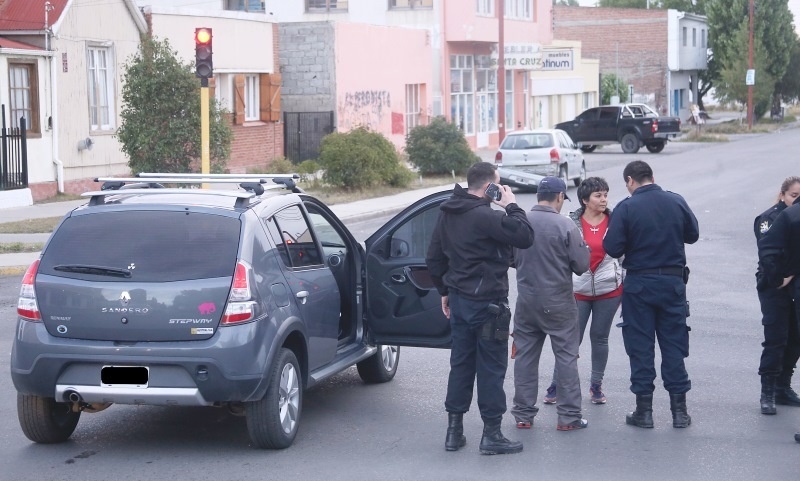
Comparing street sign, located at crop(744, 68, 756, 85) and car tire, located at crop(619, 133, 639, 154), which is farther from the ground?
street sign, located at crop(744, 68, 756, 85)

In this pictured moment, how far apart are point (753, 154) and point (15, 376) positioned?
3835 centimetres

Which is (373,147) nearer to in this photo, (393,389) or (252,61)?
(252,61)

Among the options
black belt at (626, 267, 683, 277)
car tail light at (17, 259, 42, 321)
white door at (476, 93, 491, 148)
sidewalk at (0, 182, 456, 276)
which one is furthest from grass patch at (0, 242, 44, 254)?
white door at (476, 93, 491, 148)

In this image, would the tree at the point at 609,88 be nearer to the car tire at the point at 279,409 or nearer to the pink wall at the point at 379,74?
the pink wall at the point at 379,74

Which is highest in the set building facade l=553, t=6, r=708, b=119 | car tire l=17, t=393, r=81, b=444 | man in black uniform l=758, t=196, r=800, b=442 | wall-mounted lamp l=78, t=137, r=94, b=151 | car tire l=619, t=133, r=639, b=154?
building facade l=553, t=6, r=708, b=119

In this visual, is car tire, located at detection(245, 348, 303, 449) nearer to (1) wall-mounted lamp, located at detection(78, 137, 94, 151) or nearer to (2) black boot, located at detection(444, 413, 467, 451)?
Answer: (2) black boot, located at detection(444, 413, 467, 451)

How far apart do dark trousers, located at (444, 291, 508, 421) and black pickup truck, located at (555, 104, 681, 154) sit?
122 feet

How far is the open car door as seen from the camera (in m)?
7.81

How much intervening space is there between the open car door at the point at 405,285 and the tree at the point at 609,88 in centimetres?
5824

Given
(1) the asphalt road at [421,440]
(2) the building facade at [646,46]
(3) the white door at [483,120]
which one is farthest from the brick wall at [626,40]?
(1) the asphalt road at [421,440]

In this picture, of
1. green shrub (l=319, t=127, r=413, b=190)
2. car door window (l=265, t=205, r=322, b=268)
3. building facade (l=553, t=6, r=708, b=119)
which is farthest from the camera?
building facade (l=553, t=6, r=708, b=119)

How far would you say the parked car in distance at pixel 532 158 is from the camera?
1046 inches

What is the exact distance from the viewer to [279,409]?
6836mm

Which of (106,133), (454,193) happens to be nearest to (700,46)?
(106,133)
